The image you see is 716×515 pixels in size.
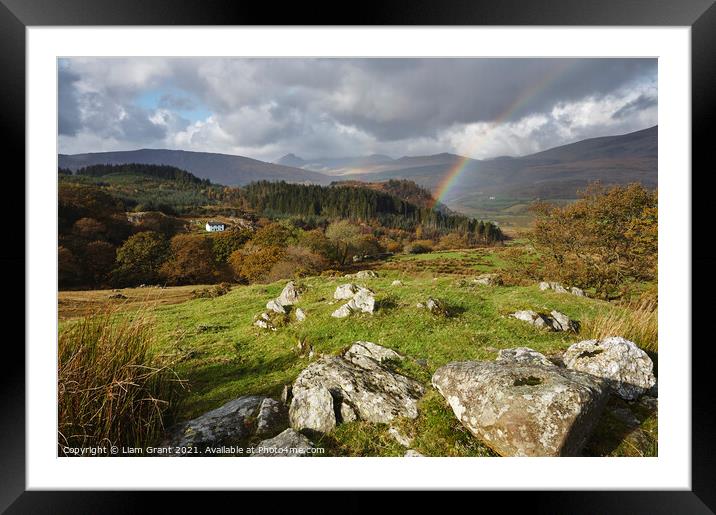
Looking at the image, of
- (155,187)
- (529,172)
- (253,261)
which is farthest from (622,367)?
(155,187)

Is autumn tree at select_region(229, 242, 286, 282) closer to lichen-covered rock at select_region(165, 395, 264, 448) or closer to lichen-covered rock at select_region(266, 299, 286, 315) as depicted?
lichen-covered rock at select_region(266, 299, 286, 315)

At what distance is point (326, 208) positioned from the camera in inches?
174

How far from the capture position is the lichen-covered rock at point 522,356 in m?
3.07

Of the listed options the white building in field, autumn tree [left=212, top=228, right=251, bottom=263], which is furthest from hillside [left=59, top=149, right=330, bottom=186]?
autumn tree [left=212, top=228, right=251, bottom=263]

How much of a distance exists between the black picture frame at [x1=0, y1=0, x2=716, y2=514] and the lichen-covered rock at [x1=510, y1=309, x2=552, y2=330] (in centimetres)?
125

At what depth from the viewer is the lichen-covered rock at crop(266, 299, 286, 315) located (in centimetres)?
403

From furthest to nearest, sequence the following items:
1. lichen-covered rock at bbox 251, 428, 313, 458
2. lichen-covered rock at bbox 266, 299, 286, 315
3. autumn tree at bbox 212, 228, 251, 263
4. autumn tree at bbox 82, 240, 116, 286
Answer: autumn tree at bbox 212, 228, 251, 263
lichen-covered rock at bbox 266, 299, 286, 315
autumn tree at bbox 82, 240, 116, 286
lichen-covered rock at bbox 251, 428, 313, 458

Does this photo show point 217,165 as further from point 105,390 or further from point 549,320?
point 549,320

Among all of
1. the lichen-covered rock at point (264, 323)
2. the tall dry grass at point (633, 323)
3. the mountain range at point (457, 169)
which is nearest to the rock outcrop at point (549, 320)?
the tall dry grass at point (633, 323)

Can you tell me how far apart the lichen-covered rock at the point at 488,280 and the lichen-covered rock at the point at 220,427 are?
125 inches

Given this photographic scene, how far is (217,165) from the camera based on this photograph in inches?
159

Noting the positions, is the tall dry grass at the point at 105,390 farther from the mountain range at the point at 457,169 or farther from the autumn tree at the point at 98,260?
the mountain range at the point at 457,169

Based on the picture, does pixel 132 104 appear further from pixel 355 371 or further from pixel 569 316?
pixel 569 316
